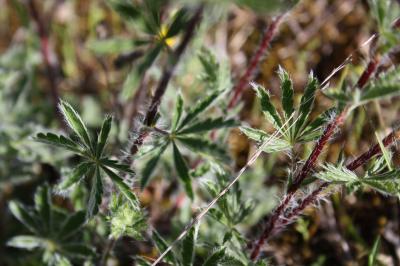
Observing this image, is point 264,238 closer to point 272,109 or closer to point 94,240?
point 272,109

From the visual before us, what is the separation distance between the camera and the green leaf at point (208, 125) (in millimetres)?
1737

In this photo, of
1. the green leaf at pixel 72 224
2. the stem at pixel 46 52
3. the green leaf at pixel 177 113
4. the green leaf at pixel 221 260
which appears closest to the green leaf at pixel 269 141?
the green leaf at pixel 177 113

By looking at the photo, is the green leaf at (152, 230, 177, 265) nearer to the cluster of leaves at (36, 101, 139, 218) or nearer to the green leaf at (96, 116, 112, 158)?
the cluster of leaves at (36, 101, 139, 218)

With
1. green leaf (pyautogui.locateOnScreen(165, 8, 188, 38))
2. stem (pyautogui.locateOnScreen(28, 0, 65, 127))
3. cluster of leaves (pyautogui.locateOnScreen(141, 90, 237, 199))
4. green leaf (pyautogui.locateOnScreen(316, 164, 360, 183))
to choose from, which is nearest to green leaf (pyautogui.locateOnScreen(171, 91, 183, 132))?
cluster of leaves (pyautogui.locateOnScreen(141, 90, 237, 199))

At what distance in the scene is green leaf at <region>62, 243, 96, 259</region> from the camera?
2029mm

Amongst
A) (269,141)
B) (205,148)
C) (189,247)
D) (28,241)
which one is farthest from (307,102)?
(28,241)

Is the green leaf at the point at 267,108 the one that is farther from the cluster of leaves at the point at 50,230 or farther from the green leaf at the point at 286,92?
the cluster of leaves at the point at 50,230

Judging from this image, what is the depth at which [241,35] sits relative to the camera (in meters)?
3.41

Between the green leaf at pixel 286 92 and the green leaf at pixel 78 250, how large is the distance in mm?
981

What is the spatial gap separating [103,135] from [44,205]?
70cm

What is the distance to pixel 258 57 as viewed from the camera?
2.13 meters

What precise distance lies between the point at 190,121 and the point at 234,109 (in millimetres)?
380

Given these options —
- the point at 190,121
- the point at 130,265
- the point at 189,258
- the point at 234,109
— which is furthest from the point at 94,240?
the point at 234,109

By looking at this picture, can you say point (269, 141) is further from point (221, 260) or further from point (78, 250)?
point (78, 250)
